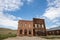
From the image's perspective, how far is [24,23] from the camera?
35.7 m

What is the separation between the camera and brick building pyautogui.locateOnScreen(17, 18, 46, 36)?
113ft

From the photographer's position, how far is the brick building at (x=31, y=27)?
34569 mm

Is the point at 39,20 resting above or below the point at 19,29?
above

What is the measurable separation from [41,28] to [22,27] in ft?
20.0

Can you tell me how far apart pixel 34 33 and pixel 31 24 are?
3003mm

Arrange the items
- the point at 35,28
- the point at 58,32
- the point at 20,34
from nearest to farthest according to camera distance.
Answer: the point at 20,34
the point at 35,28
the point at 58,32

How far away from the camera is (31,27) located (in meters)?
35.4

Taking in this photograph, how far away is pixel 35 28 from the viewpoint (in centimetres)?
3619

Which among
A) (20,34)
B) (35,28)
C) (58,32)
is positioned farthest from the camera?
(58,32)

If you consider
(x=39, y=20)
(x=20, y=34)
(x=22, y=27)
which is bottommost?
(x=20, y=34)

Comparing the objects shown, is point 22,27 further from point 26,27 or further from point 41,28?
point 41,28

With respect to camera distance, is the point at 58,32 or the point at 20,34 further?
the point at 58,32

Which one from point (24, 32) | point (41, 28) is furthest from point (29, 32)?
point (41, 28)

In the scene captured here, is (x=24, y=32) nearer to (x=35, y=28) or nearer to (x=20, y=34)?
(x=20, y=34)
